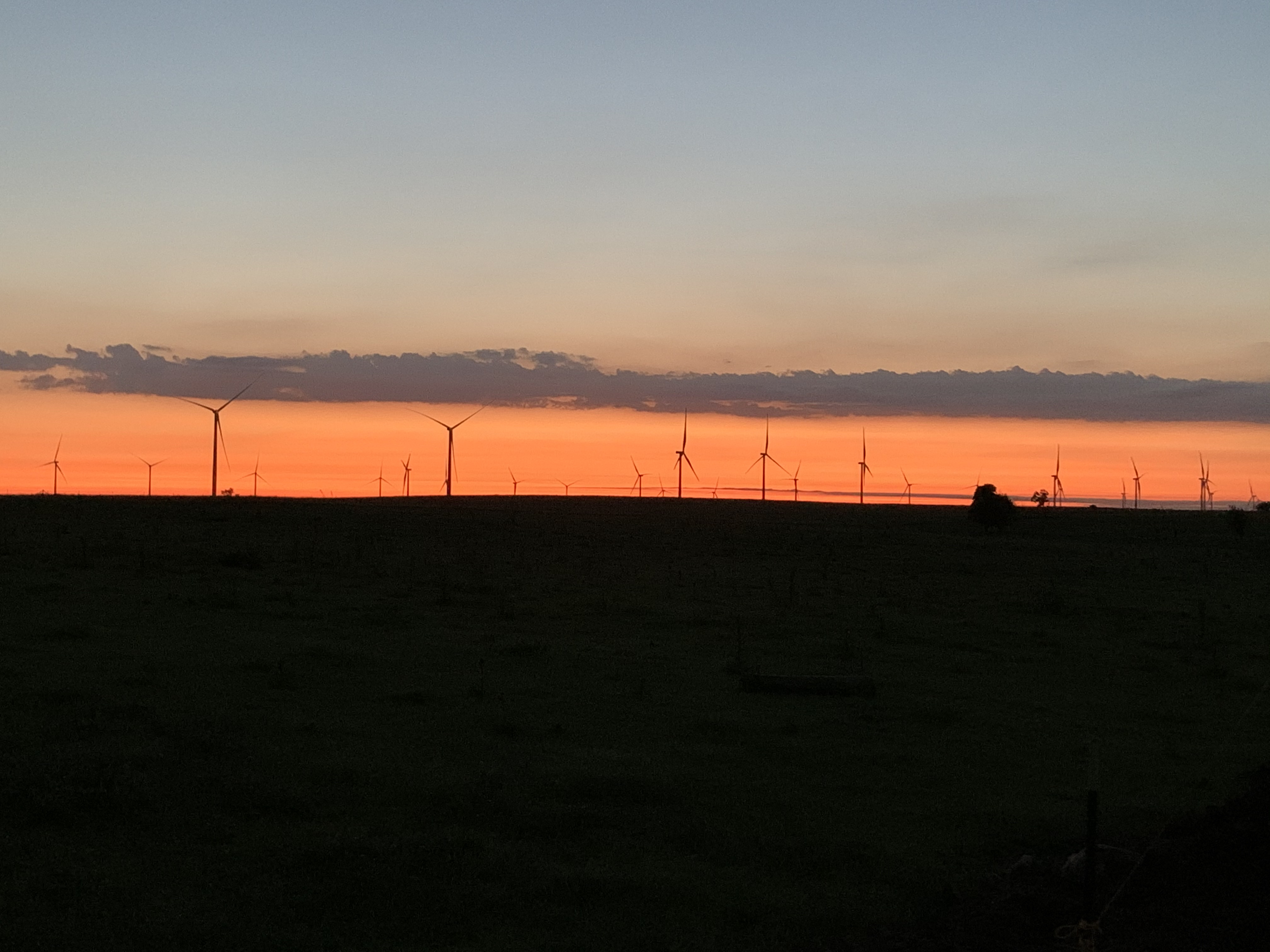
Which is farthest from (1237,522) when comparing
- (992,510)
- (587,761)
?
(587,761)

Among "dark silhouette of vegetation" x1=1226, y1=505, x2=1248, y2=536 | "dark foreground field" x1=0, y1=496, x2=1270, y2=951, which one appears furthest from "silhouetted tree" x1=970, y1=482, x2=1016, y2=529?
"dark foreground field" x1=0, y1=496, x2=1270, y2=951

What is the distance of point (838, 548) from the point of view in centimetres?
6384

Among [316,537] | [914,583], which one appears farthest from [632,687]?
[316,537]

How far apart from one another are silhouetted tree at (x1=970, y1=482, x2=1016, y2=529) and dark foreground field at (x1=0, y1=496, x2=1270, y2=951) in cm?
4550

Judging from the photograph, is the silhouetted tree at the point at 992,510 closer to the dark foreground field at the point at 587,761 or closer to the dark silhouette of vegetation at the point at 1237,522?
the dark silhouette of vegetation at the point at 1237,522

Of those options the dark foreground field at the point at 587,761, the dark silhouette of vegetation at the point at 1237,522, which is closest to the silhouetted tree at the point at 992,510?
the dark silhouette of vegetation at the point at 1237,522

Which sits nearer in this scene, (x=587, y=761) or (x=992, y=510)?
(x=587, y=761)

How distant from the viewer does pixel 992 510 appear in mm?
87188

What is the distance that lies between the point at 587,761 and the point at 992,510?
246 ft

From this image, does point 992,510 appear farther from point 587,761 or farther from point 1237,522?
point 587,761

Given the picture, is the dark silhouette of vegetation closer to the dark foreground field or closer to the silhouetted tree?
the silhouetted tree

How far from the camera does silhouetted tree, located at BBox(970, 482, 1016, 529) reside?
8688 centimetres

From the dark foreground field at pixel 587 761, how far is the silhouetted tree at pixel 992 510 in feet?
149

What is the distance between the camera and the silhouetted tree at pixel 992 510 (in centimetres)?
8688
